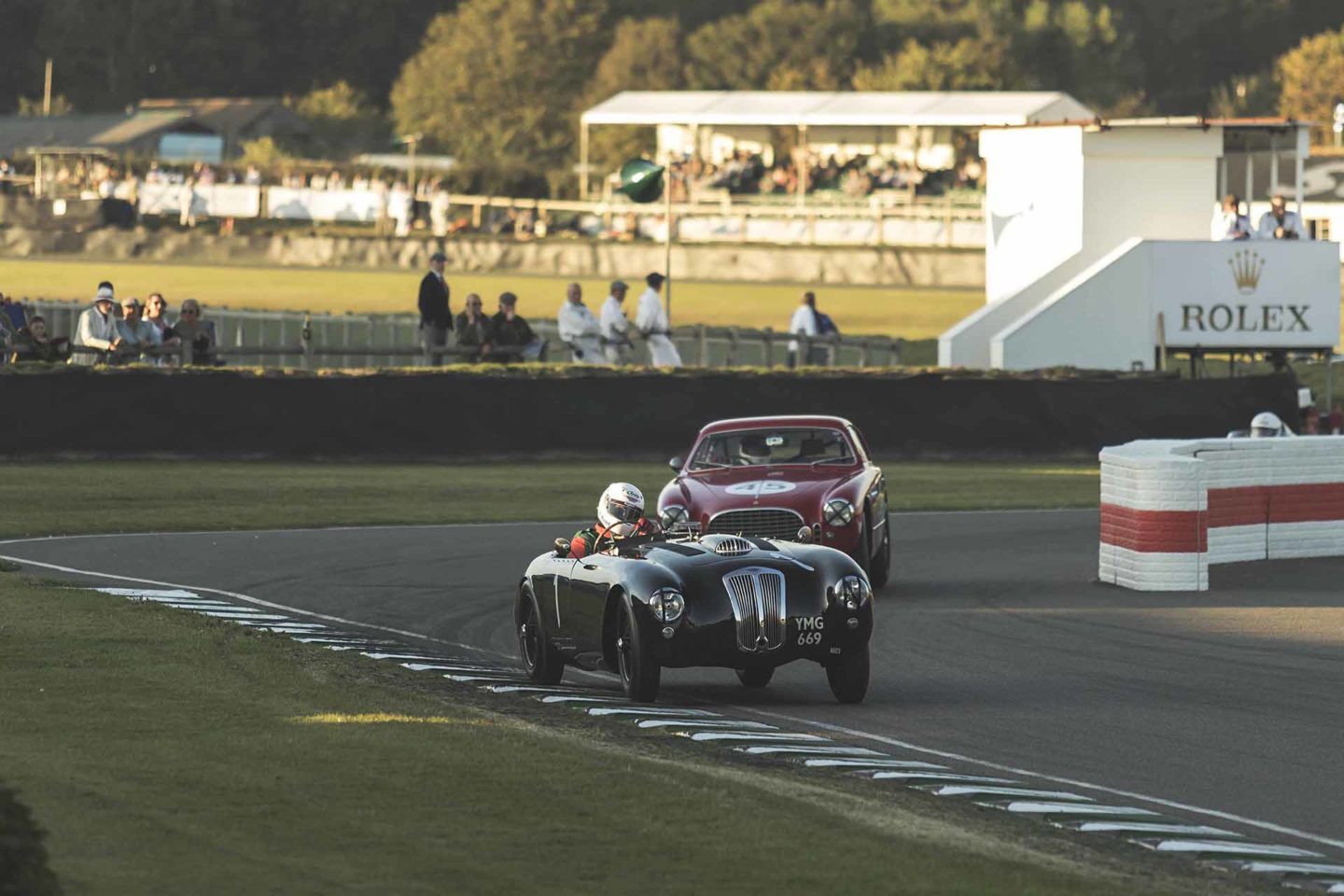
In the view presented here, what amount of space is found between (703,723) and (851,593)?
3.76 ft

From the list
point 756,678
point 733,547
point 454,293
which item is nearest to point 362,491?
point 756,678

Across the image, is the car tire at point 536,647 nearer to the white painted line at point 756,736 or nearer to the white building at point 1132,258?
the white painted line at point 756,736

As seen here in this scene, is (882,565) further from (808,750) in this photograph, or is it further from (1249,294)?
(1249,294)

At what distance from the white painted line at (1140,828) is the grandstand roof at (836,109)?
5710cm

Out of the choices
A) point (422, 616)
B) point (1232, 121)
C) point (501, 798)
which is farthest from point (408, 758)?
Result: point (1232, 121)

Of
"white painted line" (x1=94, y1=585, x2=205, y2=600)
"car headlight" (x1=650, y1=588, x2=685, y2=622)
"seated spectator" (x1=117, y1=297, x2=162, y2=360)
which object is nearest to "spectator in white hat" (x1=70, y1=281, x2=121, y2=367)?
"seated spectator" (x1=117, y1=297, x2=162, y2=360)

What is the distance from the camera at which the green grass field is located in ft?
157

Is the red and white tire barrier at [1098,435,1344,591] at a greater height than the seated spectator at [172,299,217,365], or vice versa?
the seated spectator at [172,299,217,365]

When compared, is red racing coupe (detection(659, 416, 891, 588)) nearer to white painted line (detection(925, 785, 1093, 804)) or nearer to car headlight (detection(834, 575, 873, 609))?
car headlight (detection(834, 575, 873, 609))

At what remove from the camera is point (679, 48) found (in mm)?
110062

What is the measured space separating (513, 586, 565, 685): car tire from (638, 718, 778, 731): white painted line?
166 centimetres

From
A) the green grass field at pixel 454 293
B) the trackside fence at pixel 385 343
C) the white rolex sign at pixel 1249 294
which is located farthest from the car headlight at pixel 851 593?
the green grass field at pixel 454 293

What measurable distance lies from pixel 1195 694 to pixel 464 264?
4601 centimetres

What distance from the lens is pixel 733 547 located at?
41.9 ft
